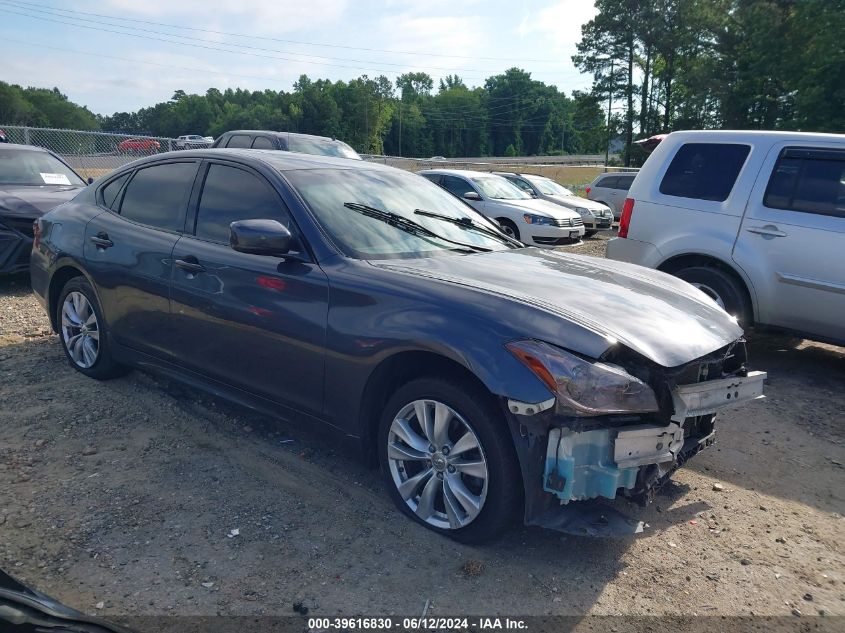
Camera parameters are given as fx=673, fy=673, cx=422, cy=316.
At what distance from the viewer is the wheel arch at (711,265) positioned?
573cm

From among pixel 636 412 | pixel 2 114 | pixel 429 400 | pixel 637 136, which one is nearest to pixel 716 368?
pixel 636 412

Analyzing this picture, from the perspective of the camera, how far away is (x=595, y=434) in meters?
2.73

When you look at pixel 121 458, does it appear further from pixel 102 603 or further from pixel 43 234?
pixel 43 234

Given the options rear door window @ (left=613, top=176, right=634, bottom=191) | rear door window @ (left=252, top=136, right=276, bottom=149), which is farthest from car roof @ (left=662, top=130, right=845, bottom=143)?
rear door window @ (left=613, top=176, right=634, bottom=191)

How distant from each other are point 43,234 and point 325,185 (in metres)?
2.72

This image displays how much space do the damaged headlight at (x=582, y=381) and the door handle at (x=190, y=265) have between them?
6.82 ft

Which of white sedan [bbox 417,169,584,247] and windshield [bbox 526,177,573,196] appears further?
windshield [bbox 526,177,573,196]

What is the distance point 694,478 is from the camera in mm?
3867

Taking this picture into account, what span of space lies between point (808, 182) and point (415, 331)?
4.26 meters

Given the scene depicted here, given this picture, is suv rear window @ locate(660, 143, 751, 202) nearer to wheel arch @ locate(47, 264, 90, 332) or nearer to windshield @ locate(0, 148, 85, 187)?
wheel arch @ locate(47, 264, 90, 332)

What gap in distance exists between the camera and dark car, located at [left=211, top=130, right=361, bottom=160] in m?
11.7

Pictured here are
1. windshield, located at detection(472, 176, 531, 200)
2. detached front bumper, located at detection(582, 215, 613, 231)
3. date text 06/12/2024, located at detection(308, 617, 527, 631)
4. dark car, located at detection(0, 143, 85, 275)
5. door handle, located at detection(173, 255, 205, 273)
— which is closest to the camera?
date text 06/12/2024, located at detection(308, 617, 527, 631)

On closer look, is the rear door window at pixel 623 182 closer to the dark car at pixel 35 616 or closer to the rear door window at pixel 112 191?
the rear door window at pixel 112 191

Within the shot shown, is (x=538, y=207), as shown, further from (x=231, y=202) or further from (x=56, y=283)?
(x=231, y=202)
